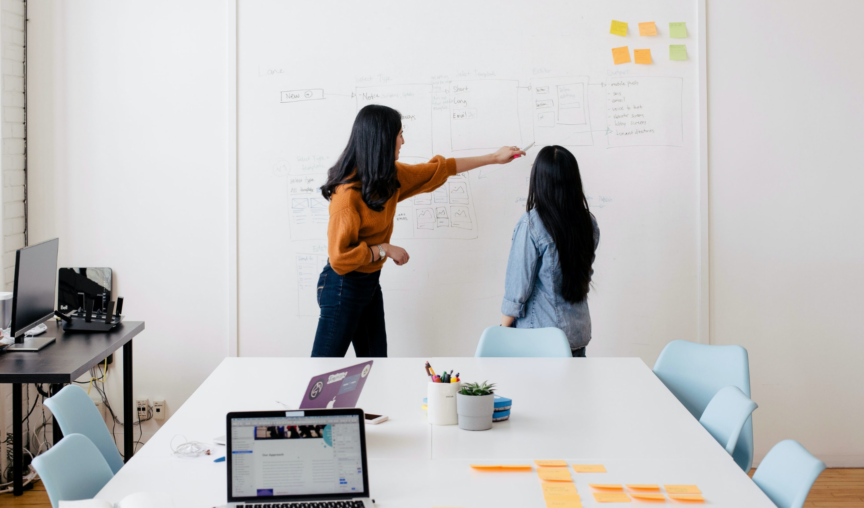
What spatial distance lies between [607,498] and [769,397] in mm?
2502

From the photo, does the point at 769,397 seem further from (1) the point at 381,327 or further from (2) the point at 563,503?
(2) the point at 563,503

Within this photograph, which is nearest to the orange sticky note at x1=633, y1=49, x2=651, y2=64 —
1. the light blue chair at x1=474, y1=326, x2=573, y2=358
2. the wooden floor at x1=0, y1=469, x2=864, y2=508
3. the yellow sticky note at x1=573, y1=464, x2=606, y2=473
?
the light blue chair at x1=474, y1=326, x2=573, y2=358

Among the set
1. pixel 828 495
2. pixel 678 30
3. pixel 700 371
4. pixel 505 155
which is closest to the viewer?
pixel 700 371

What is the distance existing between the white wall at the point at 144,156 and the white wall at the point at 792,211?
2.61 metres

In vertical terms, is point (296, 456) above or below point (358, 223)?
below

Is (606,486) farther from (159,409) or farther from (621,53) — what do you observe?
(159,409)

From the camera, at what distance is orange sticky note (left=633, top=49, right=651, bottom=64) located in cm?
345

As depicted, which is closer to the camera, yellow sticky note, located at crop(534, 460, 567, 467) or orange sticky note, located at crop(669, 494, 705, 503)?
orange sticky note, located at crop(669, 494, 705, 503)

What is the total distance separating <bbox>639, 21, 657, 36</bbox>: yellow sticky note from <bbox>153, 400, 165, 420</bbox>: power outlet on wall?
3187mm

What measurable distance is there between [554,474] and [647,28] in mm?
2636

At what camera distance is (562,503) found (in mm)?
1435

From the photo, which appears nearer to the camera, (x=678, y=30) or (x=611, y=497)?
(x=611, y=497)

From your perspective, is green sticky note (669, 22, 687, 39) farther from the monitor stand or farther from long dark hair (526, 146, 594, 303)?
the monitor stand

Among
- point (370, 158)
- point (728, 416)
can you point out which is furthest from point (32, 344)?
point (728, 416)
